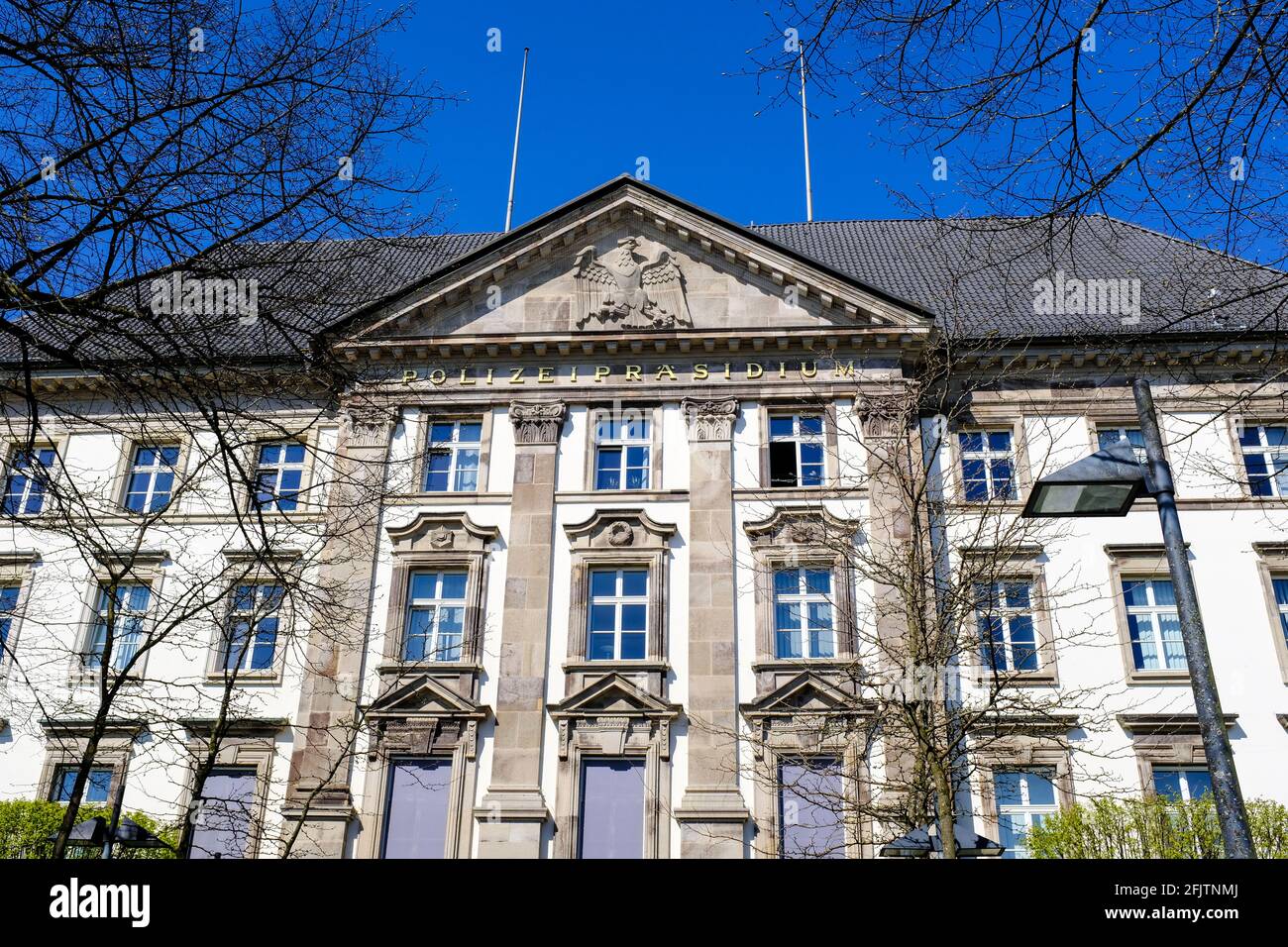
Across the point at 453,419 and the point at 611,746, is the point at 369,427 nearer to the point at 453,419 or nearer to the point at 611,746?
the point at 453,419

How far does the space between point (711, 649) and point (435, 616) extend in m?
5.51

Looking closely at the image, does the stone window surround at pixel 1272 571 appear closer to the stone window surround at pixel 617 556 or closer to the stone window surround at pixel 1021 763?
the stone window surround at pixel 1021 763

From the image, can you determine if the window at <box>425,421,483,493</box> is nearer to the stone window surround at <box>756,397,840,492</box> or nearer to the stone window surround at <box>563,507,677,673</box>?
the stone window surround at <box>563,507,677,673</box>

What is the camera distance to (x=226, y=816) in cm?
2175

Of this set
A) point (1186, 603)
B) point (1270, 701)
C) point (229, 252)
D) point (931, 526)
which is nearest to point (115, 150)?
point (229, 252)

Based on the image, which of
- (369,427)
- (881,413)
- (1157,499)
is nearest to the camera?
(1157,499)

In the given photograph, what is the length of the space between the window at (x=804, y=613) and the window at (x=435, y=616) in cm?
Result: 615

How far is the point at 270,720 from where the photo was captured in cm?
2255

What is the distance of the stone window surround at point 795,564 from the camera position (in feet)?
73.2

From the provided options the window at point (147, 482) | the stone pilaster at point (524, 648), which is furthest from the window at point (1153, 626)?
the window at point (147, 482)

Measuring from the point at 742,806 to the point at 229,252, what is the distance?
14.8m

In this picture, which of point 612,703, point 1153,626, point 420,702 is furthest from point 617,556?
point 1153,626

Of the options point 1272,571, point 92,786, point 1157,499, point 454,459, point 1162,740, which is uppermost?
point 454,459

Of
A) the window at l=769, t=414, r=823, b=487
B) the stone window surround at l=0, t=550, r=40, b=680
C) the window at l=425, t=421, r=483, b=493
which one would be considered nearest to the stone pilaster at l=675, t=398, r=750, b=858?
the window at l=769, t=414, r=823, b=487
